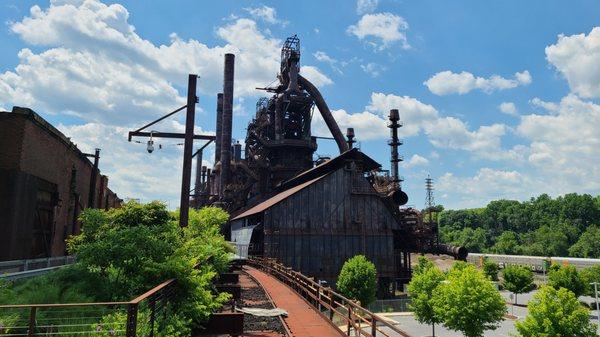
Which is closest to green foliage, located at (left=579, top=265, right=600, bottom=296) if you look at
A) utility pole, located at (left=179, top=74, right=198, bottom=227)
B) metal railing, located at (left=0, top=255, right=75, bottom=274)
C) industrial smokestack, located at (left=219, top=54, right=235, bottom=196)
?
industrial smokestack, located at (left=219, top=54, right=235, bottom=196)

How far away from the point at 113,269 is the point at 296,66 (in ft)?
176

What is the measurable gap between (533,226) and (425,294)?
141 m

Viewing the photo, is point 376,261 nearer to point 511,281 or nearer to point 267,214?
point 267,214

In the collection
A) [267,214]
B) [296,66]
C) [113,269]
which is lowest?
[113,269]

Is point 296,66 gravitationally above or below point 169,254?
above

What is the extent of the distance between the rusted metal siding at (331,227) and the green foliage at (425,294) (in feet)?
19.8

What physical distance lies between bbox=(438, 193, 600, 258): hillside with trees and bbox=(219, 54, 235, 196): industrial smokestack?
94176mm

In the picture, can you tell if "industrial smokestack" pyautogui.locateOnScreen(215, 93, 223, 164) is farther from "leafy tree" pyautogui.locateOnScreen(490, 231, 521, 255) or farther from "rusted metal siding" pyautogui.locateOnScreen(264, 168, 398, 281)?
"leafy tree" pyautogui.locateOnScreen(490, 231, 521, 255)

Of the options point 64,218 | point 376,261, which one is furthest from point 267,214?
point 64,218

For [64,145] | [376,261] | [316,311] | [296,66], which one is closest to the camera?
[316,311]

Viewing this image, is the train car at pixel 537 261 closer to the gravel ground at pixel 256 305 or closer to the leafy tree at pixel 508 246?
the leafy tree at pixel 508 246

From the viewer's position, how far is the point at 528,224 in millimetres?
151500

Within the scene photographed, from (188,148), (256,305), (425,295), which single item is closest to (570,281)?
(425,295)

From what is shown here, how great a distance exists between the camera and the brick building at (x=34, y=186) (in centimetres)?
1886
